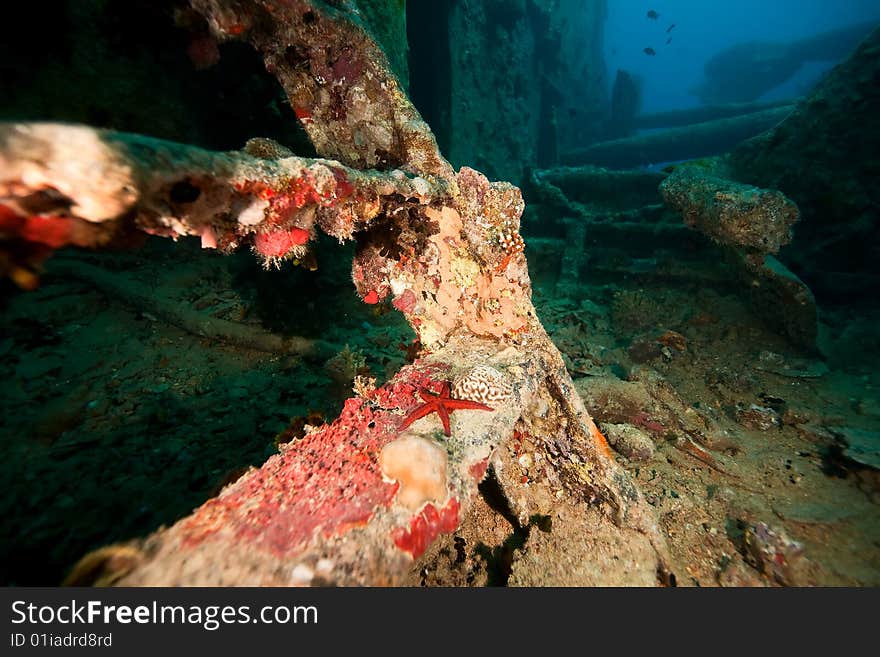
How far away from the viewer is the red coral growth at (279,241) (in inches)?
79.7

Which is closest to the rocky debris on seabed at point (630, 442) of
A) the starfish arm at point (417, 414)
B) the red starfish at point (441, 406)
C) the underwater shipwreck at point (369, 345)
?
the underwater shipwreck at point (369, 345)

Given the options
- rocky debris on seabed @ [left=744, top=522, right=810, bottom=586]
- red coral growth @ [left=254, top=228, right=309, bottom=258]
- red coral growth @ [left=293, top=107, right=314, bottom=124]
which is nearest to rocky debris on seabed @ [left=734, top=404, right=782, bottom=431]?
rocky debris on seabed @ [left=744, top=522, right=810, bottom=586]

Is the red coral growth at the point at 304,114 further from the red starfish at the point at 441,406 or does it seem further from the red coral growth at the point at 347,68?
the red starfish at the point at 441,406

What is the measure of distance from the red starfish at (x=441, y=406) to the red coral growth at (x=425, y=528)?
1.64ft

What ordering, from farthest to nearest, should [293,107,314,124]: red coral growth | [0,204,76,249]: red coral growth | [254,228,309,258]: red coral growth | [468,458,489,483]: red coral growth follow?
[293,107,314,124]: red coral growth → [468,458,489,483]: red coral growth → [254,228,309,258]: red coral growth → [0,204,76,249]: red coral growth

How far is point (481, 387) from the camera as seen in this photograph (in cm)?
271

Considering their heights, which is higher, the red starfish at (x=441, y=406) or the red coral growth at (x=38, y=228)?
the red coral growth at (x=38, y=228)

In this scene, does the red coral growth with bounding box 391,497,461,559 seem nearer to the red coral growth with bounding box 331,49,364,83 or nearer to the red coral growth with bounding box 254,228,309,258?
the red coral growth with bounding box 254,228,309,258

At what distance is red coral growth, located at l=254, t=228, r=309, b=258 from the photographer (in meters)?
2.02

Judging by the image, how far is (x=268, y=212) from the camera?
1878mm

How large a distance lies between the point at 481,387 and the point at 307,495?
137 centimetres

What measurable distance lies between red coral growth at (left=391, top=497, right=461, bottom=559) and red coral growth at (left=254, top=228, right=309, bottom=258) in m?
1.66
